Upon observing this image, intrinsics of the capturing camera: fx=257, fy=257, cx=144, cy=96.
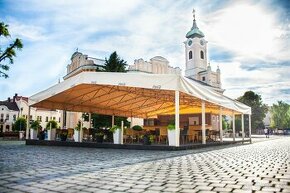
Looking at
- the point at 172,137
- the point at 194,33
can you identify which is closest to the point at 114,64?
the point at 172,137

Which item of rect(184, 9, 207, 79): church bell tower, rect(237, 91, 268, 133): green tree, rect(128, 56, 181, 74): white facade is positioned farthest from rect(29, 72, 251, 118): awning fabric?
rect(237, 91, 268, 133): green tree

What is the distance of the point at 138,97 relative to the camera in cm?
1742

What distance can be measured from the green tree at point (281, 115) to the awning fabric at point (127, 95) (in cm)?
5478

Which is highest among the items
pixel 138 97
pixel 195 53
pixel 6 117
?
pixel 195 53

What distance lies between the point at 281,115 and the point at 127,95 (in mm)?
63584

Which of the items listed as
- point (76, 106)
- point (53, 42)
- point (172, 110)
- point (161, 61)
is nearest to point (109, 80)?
point (53, 42)

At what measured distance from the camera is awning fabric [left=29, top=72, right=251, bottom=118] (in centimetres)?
1164

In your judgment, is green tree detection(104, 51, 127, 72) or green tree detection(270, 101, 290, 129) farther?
green tree detection(270, 101, 290, 129)

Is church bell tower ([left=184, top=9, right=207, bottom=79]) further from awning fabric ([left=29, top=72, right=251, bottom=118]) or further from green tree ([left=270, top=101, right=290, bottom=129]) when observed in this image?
awning fabric ([left=29, top=72, right=251, bottom=118])

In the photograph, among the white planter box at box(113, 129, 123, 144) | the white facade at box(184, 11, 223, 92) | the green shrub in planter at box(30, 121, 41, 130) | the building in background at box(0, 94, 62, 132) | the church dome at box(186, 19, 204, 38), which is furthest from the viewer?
the church dome at box(186, 19, 204, 38)

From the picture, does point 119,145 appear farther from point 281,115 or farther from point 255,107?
point 281,115

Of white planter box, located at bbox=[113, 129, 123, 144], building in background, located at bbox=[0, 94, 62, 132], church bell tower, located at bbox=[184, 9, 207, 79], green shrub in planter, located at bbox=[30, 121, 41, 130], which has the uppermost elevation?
church bell tower, located at bbox=[184, 9, 207, 79]

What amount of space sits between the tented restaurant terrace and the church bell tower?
32835 millimetres

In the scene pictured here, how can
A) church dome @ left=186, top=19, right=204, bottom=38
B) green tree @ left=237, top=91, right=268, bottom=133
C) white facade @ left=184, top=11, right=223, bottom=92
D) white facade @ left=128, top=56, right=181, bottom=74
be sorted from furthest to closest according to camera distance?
green tree @ left=237, top=91, right=268, bottom=133 < church dome @ left=186, top=19, right=204, bottom=38 < white facade @ left=184, top=11, right=223, bottom=92 < white facade @ left=128, top=56, right=181, bottom=74
